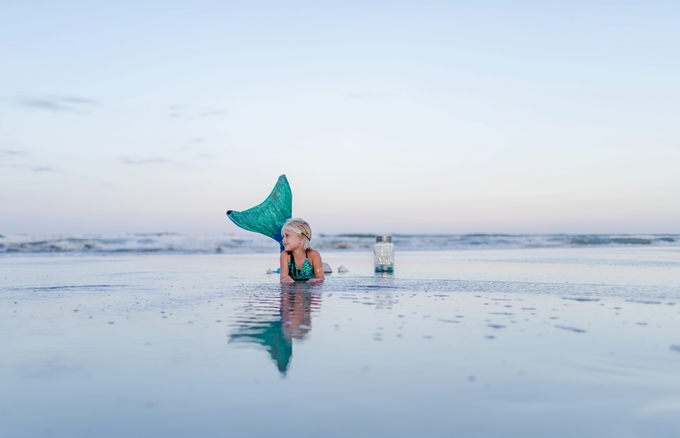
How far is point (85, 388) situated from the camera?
2420mm

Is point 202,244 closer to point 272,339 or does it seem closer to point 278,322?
point 278,322

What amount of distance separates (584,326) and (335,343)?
191cm

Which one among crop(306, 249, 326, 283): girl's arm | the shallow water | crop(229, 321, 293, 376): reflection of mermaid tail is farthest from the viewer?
crop(306, 249, 326, 283): girl's arm

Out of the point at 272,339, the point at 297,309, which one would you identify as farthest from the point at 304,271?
the point at 272,339

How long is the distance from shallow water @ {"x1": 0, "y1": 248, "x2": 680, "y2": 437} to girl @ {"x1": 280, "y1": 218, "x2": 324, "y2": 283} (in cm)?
194

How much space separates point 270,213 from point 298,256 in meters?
0.89

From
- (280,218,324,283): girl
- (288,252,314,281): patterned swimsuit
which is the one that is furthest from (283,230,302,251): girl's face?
(288,252,314,281): patterned swimsuit

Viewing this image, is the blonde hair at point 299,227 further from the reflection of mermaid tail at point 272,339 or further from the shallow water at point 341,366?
Result: the reflection of mermaid tail at point 272,339

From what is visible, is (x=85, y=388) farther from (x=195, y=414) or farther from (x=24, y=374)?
(x=195, y=414)

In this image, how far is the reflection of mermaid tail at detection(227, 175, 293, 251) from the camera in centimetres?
820

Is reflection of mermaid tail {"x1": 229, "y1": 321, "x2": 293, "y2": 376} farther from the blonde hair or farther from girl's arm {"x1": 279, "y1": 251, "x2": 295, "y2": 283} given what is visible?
the blonde hair

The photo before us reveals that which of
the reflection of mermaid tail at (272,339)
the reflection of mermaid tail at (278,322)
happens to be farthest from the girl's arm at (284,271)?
the reflection of mermaid tail at (272,339)

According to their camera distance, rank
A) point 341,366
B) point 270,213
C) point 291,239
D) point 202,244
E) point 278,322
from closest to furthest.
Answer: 1. point 341,366
2. point 278,322
3. point 291,239
4. point 270,213
5. point 202,244

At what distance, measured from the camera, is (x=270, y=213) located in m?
8.24
